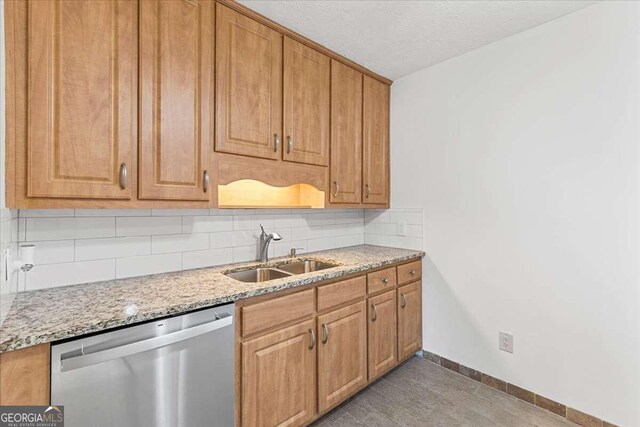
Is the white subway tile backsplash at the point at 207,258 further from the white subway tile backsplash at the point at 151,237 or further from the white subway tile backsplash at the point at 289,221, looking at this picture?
the white subway tile backsplash at the point at 289,221

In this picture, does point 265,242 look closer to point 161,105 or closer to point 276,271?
point 276,271

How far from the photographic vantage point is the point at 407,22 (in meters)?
1.94

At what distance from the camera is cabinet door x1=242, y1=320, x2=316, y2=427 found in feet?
4.91

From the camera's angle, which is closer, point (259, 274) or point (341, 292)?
point (341, 292)

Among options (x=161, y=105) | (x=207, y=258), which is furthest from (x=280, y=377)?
(x=161, y=105)

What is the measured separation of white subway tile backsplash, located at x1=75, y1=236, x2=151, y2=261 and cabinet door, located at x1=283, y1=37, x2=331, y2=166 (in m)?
1.00

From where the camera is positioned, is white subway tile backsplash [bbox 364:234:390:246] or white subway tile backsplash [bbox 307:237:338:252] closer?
white subway tile backsplash [bbox 307:237:338:252]

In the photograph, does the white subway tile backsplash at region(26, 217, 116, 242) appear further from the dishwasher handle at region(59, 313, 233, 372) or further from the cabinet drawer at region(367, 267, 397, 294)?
the cabinet drawer at region(367, 267, 397, 294)

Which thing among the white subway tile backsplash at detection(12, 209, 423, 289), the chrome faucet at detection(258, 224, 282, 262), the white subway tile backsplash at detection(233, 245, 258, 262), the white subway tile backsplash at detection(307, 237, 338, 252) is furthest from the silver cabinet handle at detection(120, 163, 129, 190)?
the white subway tile backsplash at detection(307, 237, 338, 252)

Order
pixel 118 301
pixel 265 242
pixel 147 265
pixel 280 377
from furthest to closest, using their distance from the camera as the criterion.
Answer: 1. pixel 265 242
2. pixel 147 265
3. pixel 280 377
4. pixel 118 301

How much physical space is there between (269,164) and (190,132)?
0.52 meters

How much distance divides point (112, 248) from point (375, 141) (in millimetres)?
2115

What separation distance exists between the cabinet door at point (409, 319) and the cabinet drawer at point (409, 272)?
0.17ft

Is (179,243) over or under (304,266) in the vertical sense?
over
